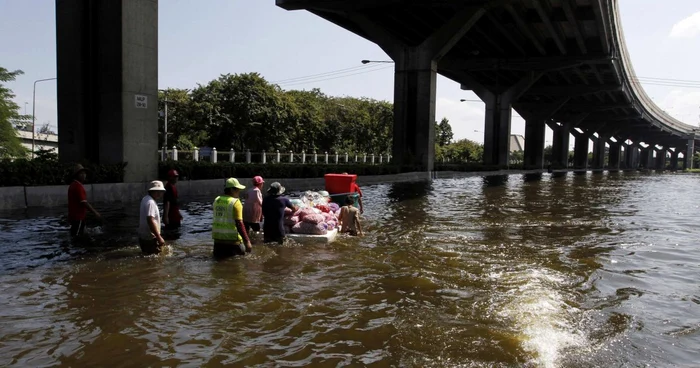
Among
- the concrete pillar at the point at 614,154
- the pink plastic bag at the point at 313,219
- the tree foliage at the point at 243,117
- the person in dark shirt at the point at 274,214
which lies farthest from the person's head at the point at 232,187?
the concrete pillar at the point at 614,154

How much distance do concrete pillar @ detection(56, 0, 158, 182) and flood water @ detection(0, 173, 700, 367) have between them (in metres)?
7.67

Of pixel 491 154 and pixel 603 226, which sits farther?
pixel 491 154

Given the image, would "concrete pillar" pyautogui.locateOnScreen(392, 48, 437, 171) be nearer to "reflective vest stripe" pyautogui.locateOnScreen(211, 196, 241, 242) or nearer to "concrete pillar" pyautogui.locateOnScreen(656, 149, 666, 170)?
"reflective vest stripe" pyautogui.locateOnScreen(211, 196, 241, 242)

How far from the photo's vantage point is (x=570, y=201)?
77.8 ft

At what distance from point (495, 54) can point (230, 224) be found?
51.7m

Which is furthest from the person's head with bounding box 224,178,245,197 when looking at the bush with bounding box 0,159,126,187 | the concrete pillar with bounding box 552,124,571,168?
the concrete pillar with bounding box 552,124,571,168

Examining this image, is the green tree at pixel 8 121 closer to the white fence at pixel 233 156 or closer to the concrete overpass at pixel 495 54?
the white fence at pixel 233 156

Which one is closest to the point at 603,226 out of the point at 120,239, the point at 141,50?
the point at 120,239

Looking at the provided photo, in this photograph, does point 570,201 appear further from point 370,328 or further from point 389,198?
point 370,328

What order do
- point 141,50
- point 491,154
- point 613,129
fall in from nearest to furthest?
point 141,50 → point 491,154 → point 613,129

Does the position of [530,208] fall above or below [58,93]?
below

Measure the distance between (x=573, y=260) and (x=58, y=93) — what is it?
2008 centimetres

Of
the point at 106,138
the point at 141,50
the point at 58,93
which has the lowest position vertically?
the point at 106,138

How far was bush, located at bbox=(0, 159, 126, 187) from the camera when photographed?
1596cm
